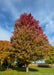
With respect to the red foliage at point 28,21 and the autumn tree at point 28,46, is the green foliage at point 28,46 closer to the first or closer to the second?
the autumn tree at point 28,46

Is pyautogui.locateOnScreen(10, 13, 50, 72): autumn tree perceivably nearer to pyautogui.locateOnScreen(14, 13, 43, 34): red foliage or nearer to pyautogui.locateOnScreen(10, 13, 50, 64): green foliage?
pyautogui.locateOnScreen(10, 13, 50, 64): green foliage

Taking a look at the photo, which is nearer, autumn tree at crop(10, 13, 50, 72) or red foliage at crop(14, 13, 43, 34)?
autumn tree at crop(10, 13, 50, 72)

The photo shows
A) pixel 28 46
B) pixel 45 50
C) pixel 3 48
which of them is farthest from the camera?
pixel 3 48

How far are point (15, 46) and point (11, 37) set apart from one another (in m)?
2.74

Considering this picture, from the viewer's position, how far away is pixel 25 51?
18172 mm

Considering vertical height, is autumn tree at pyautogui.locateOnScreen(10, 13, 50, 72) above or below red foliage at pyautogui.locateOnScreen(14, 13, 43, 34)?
below

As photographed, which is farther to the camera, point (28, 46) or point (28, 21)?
point (28, 21)

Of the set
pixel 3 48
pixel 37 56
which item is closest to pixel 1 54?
pixel 3 48

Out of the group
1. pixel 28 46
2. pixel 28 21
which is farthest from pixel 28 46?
pixel 28 21

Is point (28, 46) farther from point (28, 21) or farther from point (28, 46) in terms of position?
point (28, 21)

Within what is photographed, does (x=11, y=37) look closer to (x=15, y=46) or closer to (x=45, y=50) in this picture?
(x=15, y=46)

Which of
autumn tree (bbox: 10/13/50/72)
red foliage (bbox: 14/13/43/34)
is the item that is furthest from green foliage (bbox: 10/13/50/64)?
red foliage (bbox: 14/13/43/34)

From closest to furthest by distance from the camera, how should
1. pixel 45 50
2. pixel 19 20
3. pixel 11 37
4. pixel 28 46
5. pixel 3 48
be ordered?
1. pixel 28 46
2. pixel 45 50
3. pixel 11 37
4. pixel 19 20
5. pixel 3 48

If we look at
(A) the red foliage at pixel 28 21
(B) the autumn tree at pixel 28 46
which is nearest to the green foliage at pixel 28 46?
(B) the autumn tree at pixel 28 46
